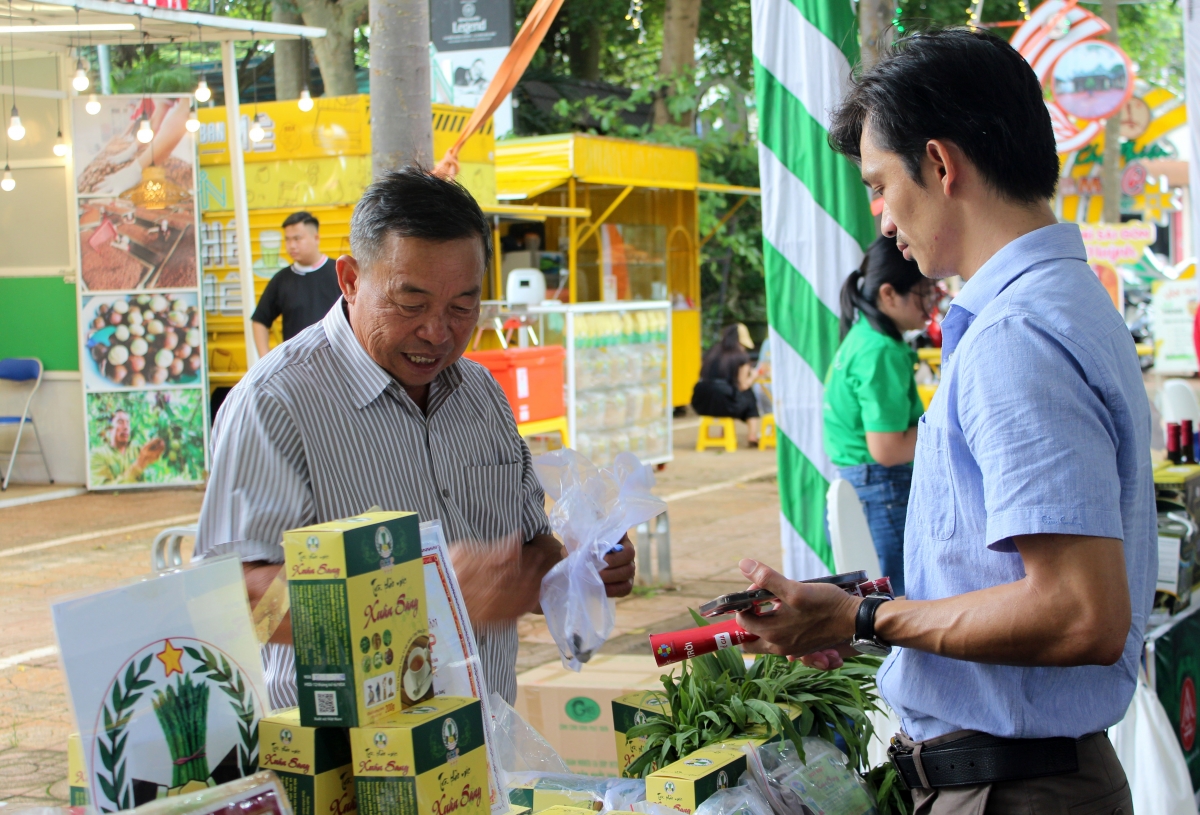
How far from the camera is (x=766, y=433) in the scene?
12.8 meters

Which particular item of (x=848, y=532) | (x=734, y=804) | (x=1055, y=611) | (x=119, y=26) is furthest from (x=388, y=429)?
(x=119, y=26)

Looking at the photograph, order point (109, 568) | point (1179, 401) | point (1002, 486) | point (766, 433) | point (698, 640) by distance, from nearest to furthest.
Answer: point (1002, 486) < point (698, 640) < point (1179, 401) < point (109, 568) < point (766, 433)

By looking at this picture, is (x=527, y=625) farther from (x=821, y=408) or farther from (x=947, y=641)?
(x=947, y=641)

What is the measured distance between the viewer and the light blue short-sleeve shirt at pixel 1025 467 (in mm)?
1400

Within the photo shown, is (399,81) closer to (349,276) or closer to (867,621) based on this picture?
(349,276)

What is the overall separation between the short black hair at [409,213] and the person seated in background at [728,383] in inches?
392

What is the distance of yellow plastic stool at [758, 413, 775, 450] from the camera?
41.7ft

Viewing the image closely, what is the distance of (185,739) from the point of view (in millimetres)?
1375

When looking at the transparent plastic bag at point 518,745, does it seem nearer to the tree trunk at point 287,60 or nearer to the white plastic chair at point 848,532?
the white plastic chair at point 848,532

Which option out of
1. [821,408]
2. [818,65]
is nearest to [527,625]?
[821,408]

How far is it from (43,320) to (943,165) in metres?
10.2

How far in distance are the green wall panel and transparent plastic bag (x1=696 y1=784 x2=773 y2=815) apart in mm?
9714

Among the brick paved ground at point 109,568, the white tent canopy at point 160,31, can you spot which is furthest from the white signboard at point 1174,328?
the white tent canopy at point 160,31

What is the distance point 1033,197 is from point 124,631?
4.32 ft
